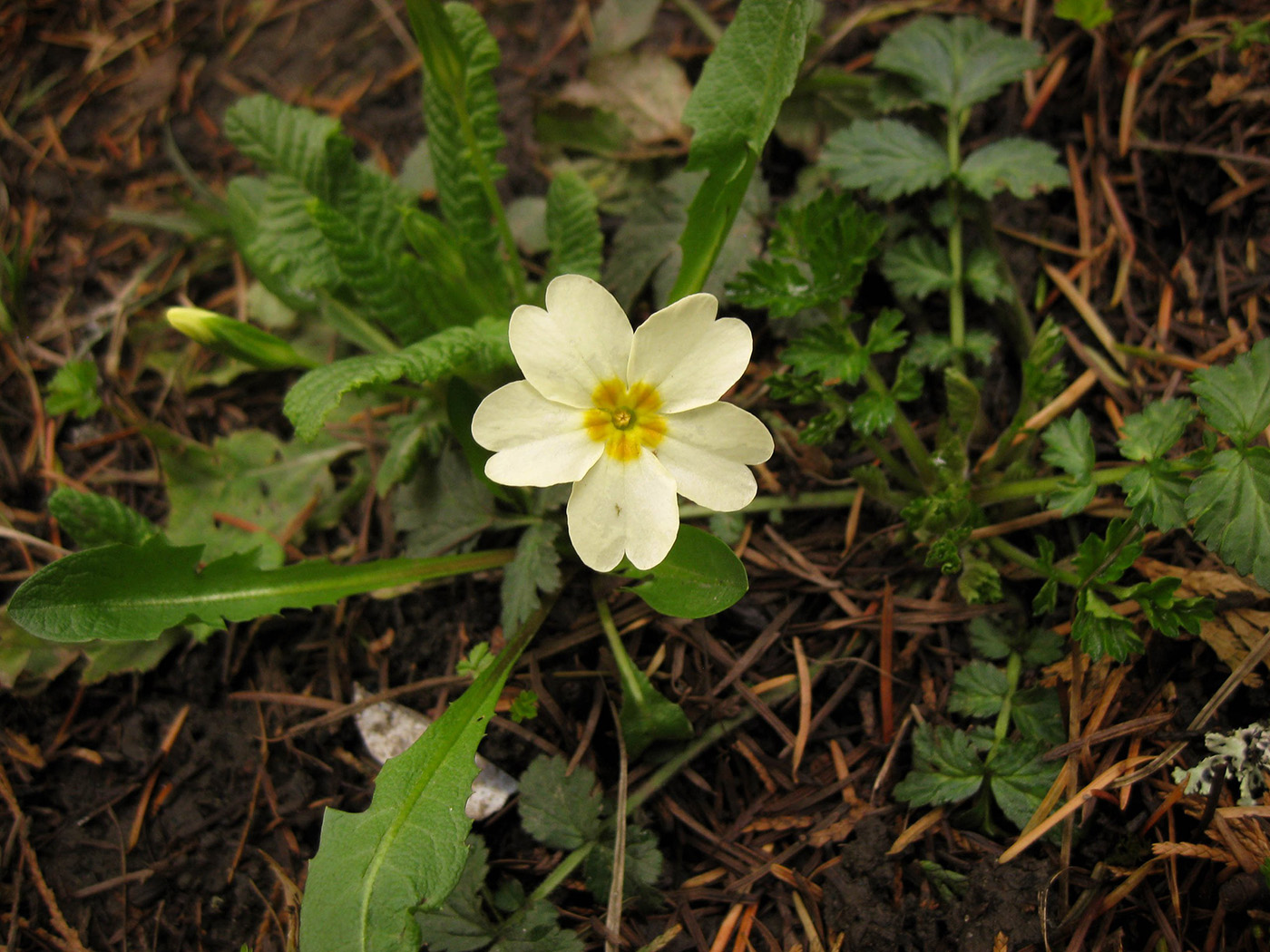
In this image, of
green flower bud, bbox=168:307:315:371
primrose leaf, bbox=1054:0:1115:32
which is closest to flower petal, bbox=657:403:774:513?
green flower bud, bbox=168:307:315:371

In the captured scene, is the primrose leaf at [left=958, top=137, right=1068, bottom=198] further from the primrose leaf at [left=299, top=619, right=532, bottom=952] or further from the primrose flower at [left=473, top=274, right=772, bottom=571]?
the primrose leaf at [left=299, top=619, right=532, bottom=952]

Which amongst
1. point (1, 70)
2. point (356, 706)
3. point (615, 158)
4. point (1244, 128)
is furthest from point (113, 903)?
point (1244, 128)

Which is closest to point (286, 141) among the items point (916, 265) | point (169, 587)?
point (169, 587)

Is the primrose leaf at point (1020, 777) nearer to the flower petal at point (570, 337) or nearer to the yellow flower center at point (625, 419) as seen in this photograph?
the yellow flower center at point (625, 419)

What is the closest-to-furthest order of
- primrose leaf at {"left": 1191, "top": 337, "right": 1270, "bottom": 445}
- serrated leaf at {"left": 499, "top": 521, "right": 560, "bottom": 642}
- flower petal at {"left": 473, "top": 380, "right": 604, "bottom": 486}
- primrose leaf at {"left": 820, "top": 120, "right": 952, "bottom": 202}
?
flower petal at {"left": 473, "top": 380, "right": 604, "bottom": 486}, primrose leaf at {"left": 1191, "top": 337, "right": 1270, "bottom": 445}, serrated leaf at {"left": 499, "top": 521, "right": 560, "bottom": 642}, primrose leaf at {"left": 820, "top": 120, "right": 952, "bottom": 202}

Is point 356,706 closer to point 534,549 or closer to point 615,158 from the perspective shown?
point 534,549

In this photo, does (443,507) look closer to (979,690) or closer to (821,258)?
(821,258)
